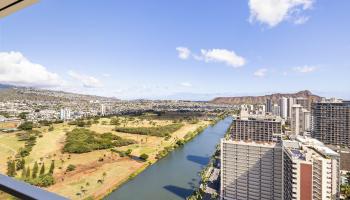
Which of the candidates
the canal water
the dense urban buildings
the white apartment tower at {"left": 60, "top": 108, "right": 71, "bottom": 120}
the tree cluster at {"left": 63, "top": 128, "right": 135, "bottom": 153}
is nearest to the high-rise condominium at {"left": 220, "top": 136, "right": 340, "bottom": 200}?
the dense urban buildings

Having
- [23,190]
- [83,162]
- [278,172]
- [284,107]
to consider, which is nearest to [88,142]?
[83,162]

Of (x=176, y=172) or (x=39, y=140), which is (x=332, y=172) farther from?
(x=39, y=140)

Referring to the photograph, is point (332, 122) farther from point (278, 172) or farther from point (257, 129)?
point (278, 172)

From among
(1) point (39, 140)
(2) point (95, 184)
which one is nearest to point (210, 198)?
(2) point (95, 184)

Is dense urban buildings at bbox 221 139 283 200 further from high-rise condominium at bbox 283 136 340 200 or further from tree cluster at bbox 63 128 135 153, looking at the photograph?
tree cluster at bbox 63 128 135 153

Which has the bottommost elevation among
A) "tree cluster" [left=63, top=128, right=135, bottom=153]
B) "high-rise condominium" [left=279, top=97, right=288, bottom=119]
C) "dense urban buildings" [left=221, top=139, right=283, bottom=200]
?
"tree cluster" [left=63, top=128, right=135, bottom=153]

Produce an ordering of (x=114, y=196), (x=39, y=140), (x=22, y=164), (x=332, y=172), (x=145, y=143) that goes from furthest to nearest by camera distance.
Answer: (x=145, y=143) < (x=39, y=140) < (x=22, y=164) < (x=114, y=196) < (x=332, y=172)
